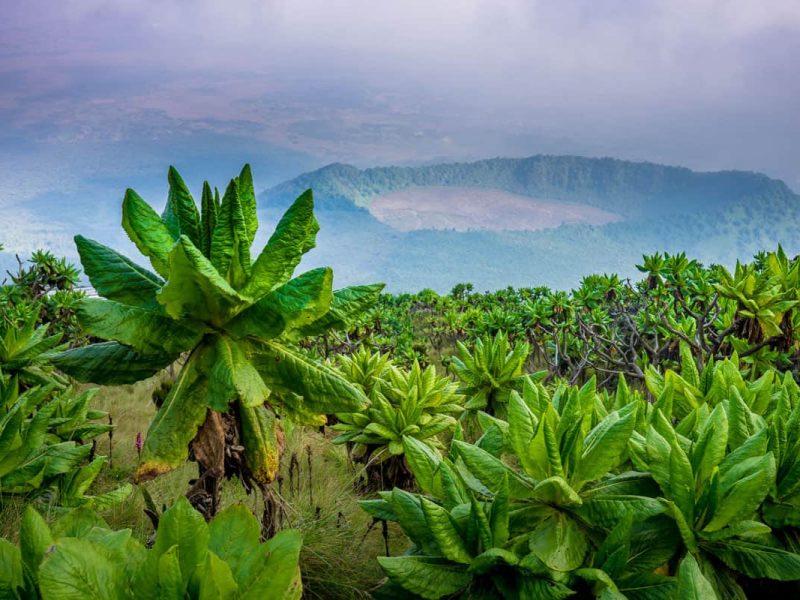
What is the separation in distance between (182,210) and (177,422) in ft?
3.22

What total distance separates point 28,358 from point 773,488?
5171mm

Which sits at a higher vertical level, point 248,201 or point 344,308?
point 248,201

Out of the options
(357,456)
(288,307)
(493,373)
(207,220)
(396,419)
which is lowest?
(357,456)

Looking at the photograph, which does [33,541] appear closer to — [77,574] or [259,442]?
[77,574]

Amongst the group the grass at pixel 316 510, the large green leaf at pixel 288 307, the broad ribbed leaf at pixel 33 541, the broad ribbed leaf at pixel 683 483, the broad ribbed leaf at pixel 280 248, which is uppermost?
the broad ribbed leaf at pixel 280 248

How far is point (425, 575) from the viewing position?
1.74 meters

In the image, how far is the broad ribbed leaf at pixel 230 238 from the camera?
2543 mm

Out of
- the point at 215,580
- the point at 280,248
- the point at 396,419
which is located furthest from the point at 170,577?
the point at 396,419

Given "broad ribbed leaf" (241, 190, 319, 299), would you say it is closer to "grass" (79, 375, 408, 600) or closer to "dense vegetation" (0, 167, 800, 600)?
"dense vegetation" (0, 167, 800, 600)

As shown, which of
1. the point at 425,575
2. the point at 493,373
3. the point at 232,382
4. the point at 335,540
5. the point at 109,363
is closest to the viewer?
the point at 425,575

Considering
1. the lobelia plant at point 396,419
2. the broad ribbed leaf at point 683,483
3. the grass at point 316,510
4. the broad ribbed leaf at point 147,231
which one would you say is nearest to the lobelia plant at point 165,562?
the broad ribbed leaf at point 683,483

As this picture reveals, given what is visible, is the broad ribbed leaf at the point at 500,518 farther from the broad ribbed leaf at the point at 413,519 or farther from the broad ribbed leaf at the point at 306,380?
the broad ribbed leaf at the point at 306,380

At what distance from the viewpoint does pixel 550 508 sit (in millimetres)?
1829

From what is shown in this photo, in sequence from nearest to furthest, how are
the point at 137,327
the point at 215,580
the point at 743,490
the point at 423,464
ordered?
the point at 215,580
the point at 743,490
the point at 423,464
the point at 137,327
